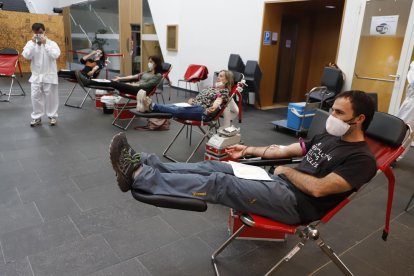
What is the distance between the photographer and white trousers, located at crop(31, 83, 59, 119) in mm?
4523

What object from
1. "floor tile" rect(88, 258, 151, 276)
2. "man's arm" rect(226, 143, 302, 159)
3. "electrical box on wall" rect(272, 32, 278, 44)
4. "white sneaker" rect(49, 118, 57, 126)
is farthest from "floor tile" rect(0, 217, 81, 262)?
"electrical box on wall" rect(272, 32, 278, 44)

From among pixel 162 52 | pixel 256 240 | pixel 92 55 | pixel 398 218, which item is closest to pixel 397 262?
pixel 398 218

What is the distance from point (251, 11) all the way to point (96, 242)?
5.68m

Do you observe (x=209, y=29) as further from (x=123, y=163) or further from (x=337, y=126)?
(x=123, y=163)

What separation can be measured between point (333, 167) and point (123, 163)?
1081mm

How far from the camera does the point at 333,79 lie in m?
5.09

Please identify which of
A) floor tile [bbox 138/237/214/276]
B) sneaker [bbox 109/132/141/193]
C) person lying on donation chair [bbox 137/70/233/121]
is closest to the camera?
sneaker [bbox 109/132/141/193]

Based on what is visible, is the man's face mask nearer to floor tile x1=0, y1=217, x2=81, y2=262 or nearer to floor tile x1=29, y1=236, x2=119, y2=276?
floor tile x1=29, y1=236, x2=119, y2=276

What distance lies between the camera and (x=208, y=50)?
24.9 feet

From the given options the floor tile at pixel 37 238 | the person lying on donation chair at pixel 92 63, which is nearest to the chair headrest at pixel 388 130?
the floor tile at pixel 37 238

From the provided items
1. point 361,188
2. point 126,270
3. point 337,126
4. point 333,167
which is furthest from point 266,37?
point 126,270

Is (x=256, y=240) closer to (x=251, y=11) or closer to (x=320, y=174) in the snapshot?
(x=320, y=174)

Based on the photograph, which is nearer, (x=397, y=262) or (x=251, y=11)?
(x=397, y=262)

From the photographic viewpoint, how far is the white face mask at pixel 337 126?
167 cm
